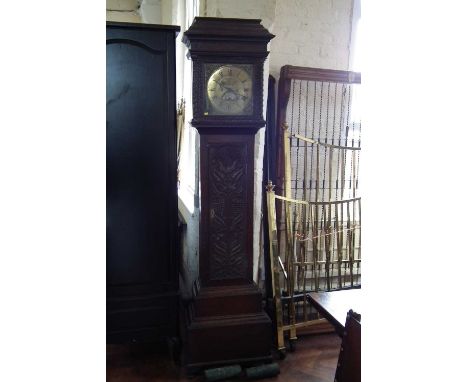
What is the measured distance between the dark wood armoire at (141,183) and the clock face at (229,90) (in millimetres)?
218

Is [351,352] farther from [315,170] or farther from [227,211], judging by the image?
[315,170]

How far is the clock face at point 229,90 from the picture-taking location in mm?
2127

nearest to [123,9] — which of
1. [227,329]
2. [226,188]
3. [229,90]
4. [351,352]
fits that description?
[229,90]

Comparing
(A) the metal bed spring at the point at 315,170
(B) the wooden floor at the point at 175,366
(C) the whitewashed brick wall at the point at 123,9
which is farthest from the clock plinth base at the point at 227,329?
(C) the whitewashed brick wall at the point at 123,9

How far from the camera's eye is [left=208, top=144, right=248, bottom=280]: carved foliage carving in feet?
7.19

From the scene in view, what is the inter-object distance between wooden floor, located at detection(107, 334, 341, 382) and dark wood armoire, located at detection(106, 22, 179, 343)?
0.56 feet

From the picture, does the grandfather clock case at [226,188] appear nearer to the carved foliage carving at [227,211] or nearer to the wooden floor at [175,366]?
the carved foliage carving at [227,211]

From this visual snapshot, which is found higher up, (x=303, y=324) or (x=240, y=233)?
(x=240, y=233)

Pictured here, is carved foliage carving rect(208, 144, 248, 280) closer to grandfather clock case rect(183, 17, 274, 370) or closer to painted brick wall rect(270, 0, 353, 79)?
grandfather clock case rect(183, 17, 274, 370)

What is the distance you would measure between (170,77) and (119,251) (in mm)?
905

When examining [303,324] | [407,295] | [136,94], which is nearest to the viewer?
[407,295]
